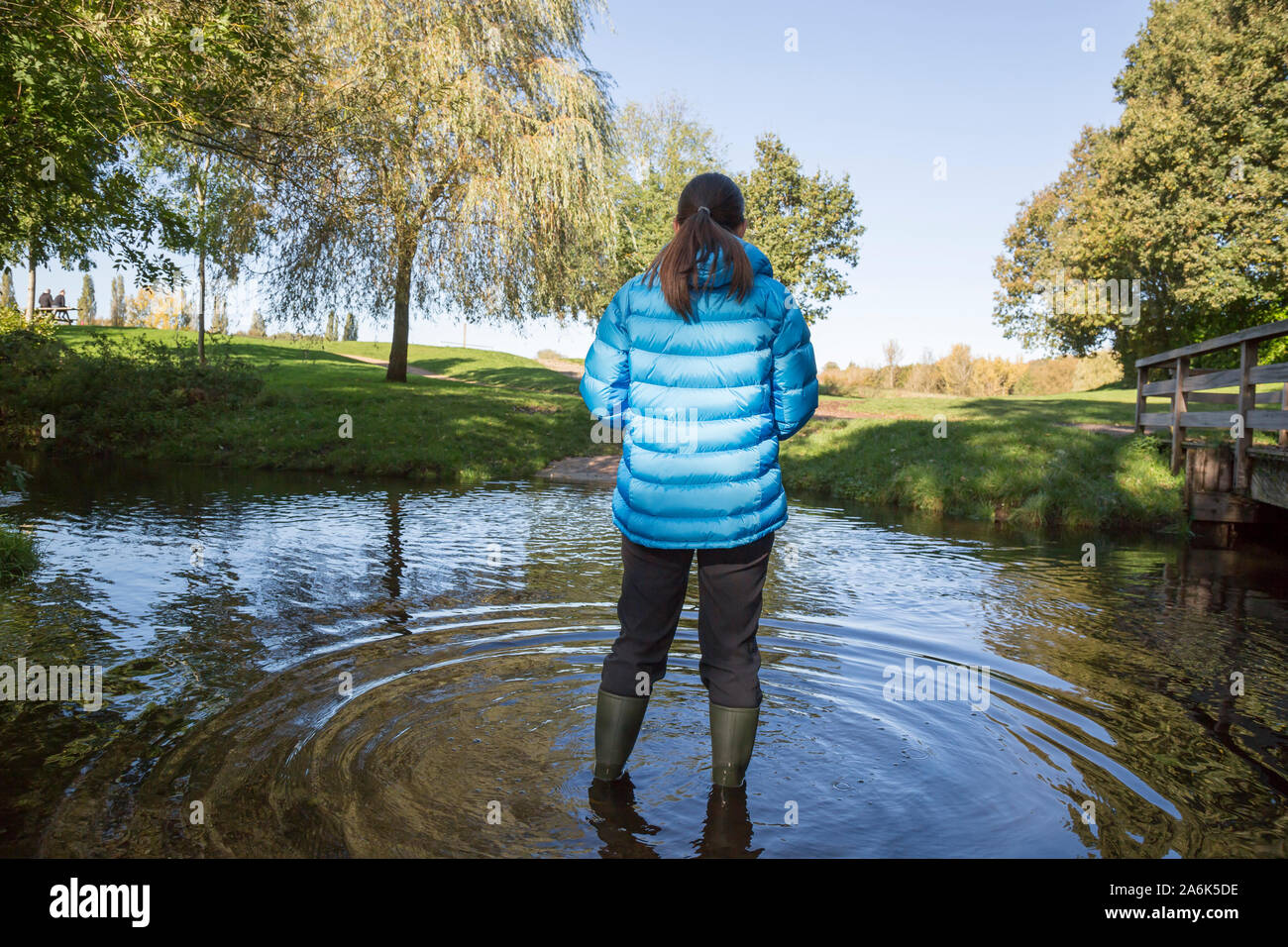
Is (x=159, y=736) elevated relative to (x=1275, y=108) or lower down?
lower down

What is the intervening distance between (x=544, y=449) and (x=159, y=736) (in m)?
14.9

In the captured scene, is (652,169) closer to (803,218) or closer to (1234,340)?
(803,218)

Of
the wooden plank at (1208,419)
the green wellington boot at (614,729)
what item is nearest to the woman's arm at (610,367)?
the green wellington boot at (614,729)

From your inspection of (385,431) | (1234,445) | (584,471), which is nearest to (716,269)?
(1234,445)

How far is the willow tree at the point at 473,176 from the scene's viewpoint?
18953 millimetres

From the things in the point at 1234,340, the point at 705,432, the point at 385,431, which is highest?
the point at 1234,340

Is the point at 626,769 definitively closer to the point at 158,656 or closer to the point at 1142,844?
the point at 1142,844

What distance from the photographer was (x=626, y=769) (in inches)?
149

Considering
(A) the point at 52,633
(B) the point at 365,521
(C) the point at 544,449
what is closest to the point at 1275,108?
(C) the point at 544,449

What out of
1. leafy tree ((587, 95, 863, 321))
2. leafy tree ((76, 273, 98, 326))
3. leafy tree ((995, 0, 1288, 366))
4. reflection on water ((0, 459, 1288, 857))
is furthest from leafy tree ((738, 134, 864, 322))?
leafy tree ((76, 273, 98, 326))

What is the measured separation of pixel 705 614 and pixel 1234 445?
35.5 ft

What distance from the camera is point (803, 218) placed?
35.0m

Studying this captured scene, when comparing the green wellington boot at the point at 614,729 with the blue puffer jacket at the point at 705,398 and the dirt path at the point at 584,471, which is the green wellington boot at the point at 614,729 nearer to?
the blue puffer jacket at the point at 705,398
